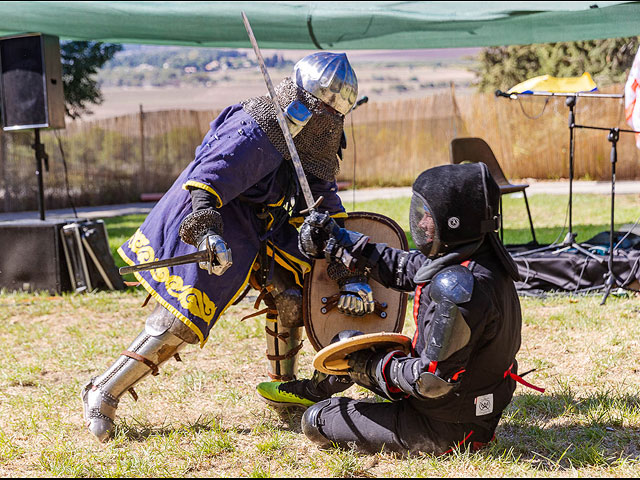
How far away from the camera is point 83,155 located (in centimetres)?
1405

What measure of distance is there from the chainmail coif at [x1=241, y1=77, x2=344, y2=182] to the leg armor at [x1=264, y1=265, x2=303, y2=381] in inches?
19.8

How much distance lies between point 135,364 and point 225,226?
679 mm

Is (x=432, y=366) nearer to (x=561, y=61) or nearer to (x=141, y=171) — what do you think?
(x=141, y=171)

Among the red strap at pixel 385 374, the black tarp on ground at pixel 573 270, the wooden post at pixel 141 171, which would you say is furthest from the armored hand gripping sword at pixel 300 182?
the wooden post at pixel 141 171

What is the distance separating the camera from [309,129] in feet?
10.4

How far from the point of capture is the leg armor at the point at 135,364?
3.02 m

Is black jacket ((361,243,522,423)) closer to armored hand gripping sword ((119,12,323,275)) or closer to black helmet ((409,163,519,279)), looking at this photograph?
black helmet ((409,163,519,279))

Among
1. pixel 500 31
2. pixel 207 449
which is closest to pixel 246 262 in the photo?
pixel 207 449

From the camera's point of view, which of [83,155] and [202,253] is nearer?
[202,253]

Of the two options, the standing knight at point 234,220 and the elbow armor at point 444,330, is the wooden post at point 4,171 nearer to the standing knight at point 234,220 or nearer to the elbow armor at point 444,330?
the standing knight at point 234,220

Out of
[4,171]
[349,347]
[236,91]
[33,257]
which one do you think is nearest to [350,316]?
[349,347]

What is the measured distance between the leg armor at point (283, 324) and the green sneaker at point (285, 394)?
0.12 meters

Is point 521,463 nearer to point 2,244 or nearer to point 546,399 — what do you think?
point 546,399

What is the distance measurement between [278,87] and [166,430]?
157cm
